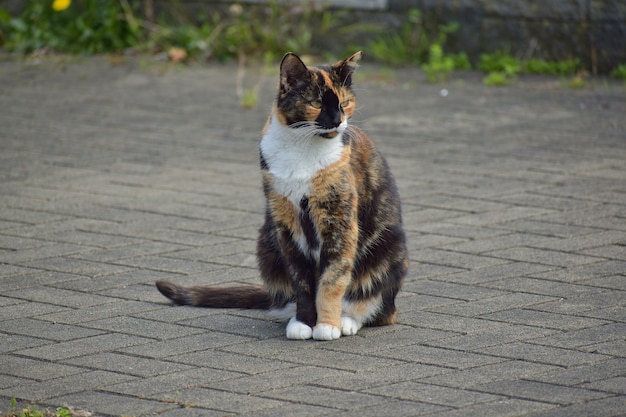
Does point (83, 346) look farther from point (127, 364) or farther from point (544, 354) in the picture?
point (544, 354)

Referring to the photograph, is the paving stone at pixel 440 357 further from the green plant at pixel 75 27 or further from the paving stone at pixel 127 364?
the green plant at pixel 75 27

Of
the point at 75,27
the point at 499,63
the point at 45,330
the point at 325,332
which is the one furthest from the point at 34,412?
the point at 75,27

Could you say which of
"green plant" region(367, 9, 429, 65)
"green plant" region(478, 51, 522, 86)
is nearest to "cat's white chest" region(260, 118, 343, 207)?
"green plant" region(478, 51, 522, 86)

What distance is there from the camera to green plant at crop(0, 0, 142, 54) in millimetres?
10289

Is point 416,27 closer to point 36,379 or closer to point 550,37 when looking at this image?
point 550,37

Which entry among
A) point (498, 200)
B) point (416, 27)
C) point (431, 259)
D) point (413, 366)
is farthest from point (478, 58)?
point (413, 366)

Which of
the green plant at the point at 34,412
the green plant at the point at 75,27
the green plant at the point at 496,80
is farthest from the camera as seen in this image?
the green plant at the point at 75,27

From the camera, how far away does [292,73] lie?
3.81 meters

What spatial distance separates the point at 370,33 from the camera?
9812mm

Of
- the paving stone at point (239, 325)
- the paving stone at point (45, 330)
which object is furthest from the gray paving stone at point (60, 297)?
the paving stone at point (239, 325)

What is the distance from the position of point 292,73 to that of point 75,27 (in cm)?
720

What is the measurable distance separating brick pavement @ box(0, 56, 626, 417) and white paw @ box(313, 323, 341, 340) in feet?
0.14

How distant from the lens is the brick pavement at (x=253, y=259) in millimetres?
3412

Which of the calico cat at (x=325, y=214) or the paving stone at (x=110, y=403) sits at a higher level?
the calico cat at (x=325, y=214)
